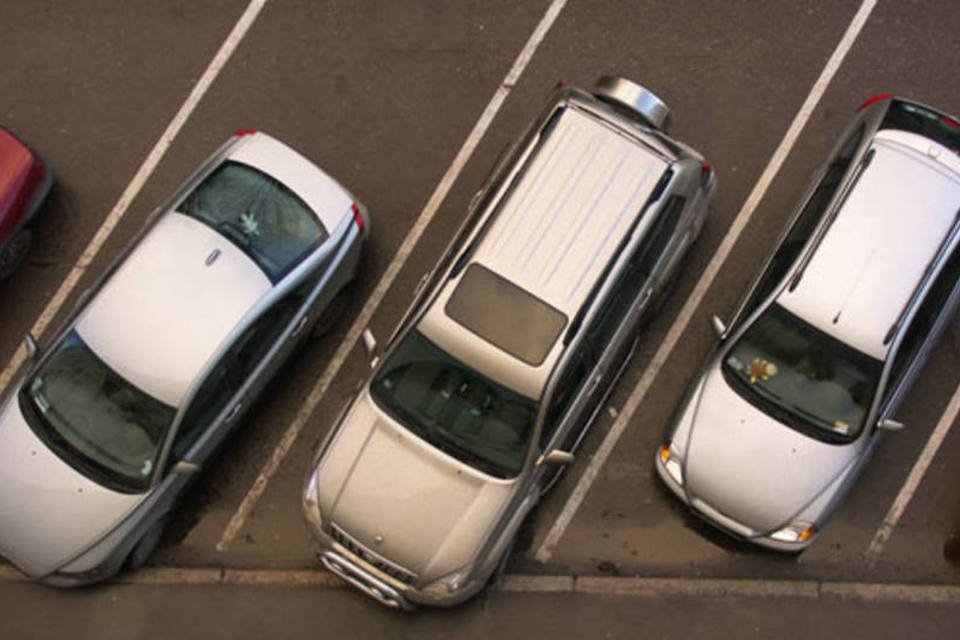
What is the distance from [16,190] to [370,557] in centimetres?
442

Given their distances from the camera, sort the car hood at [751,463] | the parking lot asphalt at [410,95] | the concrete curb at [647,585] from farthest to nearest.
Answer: the parking lot asphalt at [410,95], the concrete curb at [647,585], the car hood at [751,463]

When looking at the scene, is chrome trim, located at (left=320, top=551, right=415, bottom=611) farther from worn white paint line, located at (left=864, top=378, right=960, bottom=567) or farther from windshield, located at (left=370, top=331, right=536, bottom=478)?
worn white paint line, located at (left=864, top=378, right=960, bottom=567)

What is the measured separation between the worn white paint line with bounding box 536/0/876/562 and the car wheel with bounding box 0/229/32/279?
5.38 metres

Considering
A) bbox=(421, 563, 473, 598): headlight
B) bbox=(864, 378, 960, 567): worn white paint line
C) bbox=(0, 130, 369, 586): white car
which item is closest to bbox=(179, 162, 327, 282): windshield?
bbox=(0, 130, 369, 586): white car

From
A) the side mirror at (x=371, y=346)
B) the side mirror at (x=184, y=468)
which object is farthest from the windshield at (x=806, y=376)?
the side mirror at (x=184, y=468)

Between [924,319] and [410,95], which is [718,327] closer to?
[924,319]

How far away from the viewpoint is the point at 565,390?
651cm

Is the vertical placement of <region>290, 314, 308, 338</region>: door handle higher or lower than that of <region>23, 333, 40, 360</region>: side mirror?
higher

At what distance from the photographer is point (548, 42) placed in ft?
27.5

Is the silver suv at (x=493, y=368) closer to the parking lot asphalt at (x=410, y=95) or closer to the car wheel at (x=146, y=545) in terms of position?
the parking lot asphalt at (x=410, y=95)

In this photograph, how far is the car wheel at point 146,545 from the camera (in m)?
7.00

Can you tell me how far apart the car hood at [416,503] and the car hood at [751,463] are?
1.68m

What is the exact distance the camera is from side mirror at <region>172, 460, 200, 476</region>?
21.9 ft

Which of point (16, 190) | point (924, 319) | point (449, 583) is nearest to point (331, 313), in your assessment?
point (449, 583)
